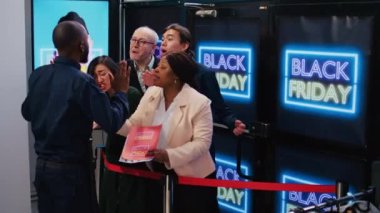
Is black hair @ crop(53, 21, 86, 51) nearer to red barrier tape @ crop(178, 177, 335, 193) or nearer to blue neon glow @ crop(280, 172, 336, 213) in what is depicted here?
red barrier tape @ crop(178, 177, 335, 193)

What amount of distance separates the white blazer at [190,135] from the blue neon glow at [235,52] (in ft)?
2.31

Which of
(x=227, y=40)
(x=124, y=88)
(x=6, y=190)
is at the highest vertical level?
(x=227, y=40)

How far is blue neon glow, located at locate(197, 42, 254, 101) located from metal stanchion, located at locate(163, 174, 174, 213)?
0.99 meters

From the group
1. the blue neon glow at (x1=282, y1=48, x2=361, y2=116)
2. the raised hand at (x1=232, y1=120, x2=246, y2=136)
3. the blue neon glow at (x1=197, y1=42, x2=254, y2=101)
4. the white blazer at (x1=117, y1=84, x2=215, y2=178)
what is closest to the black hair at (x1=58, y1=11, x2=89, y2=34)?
the blue neon glow at (x1=197, y1=42, x2=254, y2=101)

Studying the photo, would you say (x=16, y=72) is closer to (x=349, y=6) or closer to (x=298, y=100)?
(x=298, y=100)

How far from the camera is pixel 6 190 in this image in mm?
3857

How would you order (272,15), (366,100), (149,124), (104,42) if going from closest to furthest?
1. (366,100)
2. (149,124)
3. (272,15)
4. (104,42)

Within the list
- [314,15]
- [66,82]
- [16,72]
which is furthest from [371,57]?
[16,72]

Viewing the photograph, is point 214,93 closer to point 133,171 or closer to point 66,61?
point 133,171

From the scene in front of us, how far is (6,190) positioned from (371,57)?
2.47m

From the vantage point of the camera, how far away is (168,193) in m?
3.24

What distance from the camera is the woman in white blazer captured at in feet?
10.4

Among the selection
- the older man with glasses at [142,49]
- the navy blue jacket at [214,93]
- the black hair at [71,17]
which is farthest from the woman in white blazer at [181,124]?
the black hair at [71,17]

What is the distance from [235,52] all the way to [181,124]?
1013 mm
